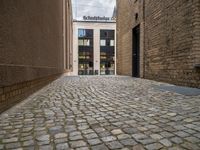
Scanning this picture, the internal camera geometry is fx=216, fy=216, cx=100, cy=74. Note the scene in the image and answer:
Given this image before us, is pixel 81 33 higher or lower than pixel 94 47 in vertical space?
higher

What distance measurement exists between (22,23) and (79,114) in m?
2.39

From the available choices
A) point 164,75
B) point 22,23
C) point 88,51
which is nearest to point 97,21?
point 88,51

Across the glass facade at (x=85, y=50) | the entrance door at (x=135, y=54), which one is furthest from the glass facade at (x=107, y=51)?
the entrance door at (x=135, y=54)

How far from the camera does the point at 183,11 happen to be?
21.9 feet

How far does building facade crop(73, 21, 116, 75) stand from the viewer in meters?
41.3

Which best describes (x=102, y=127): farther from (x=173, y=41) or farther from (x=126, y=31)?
(x=126, y=31)

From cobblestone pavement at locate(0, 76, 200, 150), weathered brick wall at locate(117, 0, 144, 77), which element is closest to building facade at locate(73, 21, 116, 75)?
weathered brick wall at locate(117, 0, 144, 77)

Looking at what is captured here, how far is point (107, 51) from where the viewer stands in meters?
42.6

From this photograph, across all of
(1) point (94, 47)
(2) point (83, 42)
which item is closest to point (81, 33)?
(2) point (83, 42)

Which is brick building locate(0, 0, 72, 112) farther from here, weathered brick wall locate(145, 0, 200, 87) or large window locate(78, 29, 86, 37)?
large window locate(78, 29, 86, 37)

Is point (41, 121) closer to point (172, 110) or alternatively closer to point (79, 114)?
point (79, 114)

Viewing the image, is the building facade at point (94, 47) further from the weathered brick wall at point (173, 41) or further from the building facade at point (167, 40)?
the weathered brick wall at point (173, 41)

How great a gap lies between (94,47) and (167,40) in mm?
34452

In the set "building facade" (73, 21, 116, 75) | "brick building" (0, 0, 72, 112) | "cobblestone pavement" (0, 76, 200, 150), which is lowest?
"cobblestone pavement" (0, 76, 200, 150)
